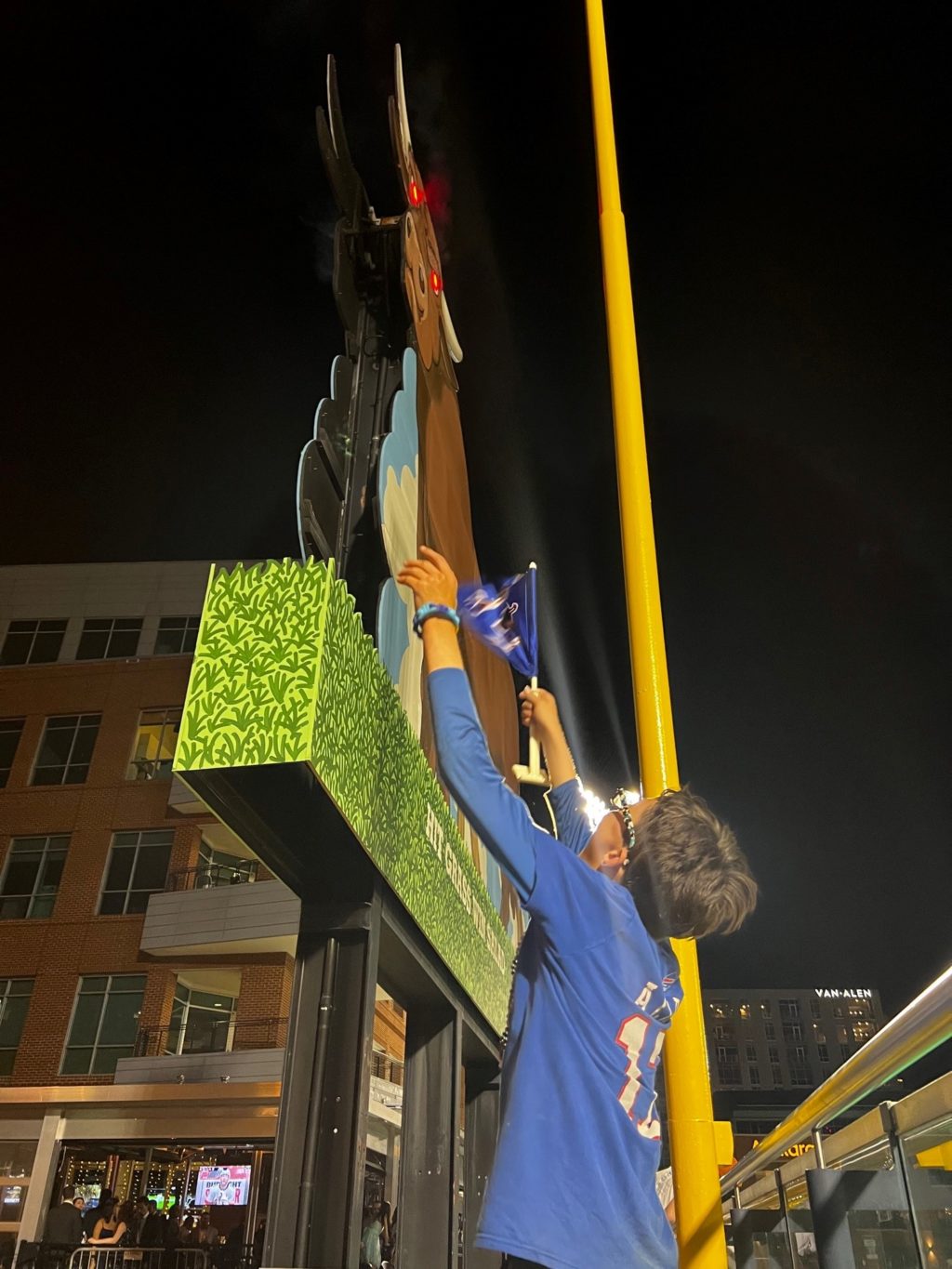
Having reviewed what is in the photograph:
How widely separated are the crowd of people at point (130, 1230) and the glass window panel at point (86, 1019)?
3.06 metres

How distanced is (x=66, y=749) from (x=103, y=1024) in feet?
26.1

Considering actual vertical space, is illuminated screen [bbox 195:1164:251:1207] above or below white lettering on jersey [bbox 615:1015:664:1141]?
above

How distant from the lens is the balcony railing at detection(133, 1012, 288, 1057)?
21.0 metres

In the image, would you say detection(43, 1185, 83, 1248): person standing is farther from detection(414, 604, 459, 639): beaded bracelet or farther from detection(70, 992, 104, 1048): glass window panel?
detection(414, 604, 459, 639): beaded bracelet

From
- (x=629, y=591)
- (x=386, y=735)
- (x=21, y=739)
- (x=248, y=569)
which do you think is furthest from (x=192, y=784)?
(x=21, y=739)

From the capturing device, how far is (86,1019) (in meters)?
22.0

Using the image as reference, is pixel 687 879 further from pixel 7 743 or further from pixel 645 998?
pixel 7 743

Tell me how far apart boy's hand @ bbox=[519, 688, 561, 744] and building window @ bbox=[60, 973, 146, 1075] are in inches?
868

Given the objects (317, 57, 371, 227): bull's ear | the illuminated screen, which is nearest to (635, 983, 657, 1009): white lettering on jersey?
(317, 57, 371, 227): bull's ear

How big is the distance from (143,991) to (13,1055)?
3.31 metres

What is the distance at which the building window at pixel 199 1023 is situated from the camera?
21823 mm

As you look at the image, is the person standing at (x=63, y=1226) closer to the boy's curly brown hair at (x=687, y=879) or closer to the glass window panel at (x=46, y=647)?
the glass window panel at (x=46, y=647)

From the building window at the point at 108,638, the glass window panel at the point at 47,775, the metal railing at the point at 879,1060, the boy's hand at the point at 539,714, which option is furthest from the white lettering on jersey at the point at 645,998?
the building window at the point at 108,638

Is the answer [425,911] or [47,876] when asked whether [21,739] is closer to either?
[47,876]
